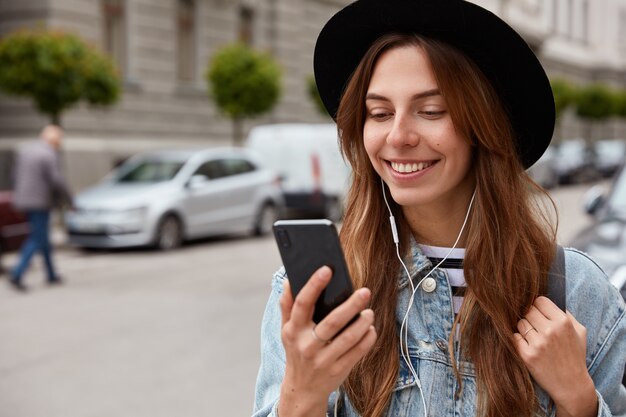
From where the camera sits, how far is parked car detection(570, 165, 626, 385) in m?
5.20

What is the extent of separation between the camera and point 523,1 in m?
47.9

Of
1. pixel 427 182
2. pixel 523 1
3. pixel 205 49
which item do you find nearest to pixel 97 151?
pixel 205 49

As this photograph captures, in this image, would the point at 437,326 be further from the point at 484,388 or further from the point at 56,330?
the point at 56,330

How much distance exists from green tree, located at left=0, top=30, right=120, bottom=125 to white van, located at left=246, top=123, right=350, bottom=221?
437 centimetres

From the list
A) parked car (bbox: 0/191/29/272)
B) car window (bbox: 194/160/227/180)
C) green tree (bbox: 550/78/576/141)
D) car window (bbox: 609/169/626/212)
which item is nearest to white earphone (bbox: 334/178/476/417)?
car window (bbox: 609/169/626/212)

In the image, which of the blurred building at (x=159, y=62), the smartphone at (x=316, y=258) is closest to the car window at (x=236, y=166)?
the blurred building at (x=159, y=62)

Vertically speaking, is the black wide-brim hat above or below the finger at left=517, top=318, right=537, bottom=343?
above

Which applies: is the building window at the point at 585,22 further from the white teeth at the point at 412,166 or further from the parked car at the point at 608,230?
the white teeth at the point at 412,166

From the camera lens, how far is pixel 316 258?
155cm

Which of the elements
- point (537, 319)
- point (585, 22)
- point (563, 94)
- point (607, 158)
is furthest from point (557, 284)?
point (585, 22)

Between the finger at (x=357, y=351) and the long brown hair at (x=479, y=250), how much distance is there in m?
0.25

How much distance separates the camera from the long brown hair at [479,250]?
1774mm

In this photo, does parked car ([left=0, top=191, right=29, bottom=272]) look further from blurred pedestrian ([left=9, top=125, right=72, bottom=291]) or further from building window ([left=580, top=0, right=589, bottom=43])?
building window ([left=580, top=0, right=589, bottom=43])

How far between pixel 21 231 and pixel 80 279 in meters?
1.62
